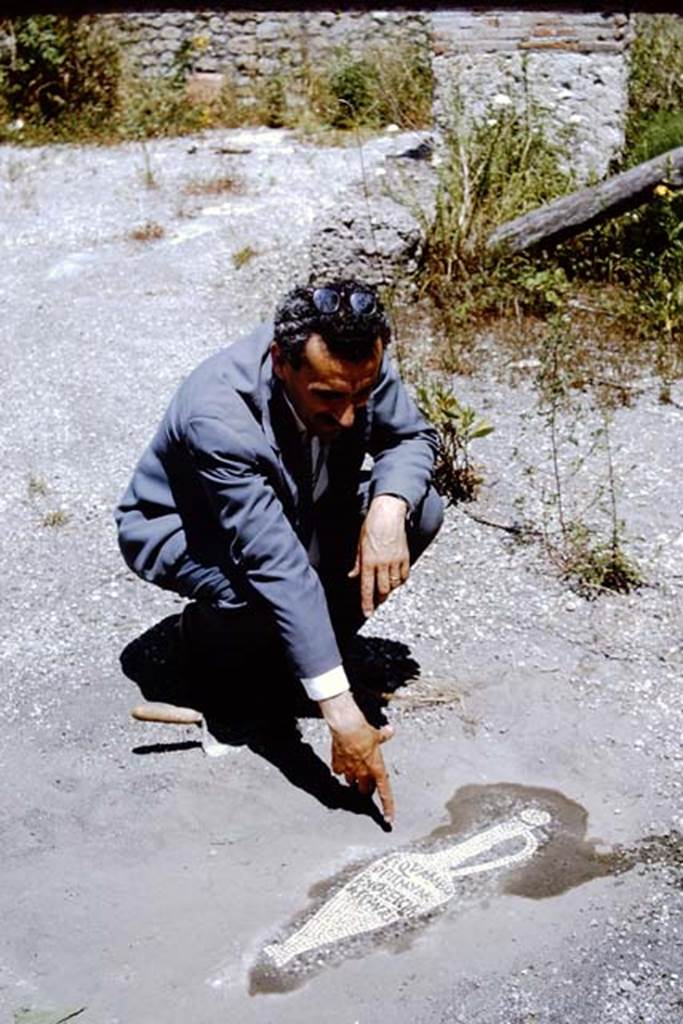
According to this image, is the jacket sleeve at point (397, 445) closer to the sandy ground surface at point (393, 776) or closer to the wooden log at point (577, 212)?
the sandy ground surface at point (393, 776)

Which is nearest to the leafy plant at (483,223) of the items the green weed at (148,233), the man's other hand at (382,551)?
the green weed at (148,233)

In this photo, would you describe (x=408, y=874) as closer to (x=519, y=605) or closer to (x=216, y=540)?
(x=216, y=540)

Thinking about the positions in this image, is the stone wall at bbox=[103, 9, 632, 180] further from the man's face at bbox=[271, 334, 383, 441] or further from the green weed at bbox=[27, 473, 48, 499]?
the man's face at bbox=[271, 334, 383, 441]

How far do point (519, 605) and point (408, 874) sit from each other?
50.9 inches

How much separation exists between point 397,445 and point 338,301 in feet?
2.05

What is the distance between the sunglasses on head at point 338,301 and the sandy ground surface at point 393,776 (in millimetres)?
1269

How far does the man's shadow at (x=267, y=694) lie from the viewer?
377 cm

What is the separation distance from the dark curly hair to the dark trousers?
61 centimetres

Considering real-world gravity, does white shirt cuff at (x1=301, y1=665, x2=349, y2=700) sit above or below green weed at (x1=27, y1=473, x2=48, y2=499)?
above

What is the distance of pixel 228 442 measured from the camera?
3.38 meters

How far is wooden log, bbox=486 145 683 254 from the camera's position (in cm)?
682

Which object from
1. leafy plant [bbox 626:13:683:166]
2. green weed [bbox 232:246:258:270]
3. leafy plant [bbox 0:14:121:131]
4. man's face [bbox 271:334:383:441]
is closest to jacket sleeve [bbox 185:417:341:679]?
man's face [bbox 271:334:383:441]

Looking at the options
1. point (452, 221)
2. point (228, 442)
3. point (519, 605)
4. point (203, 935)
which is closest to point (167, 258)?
point (452, 221)

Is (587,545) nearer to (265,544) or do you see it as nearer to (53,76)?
(265,544)
